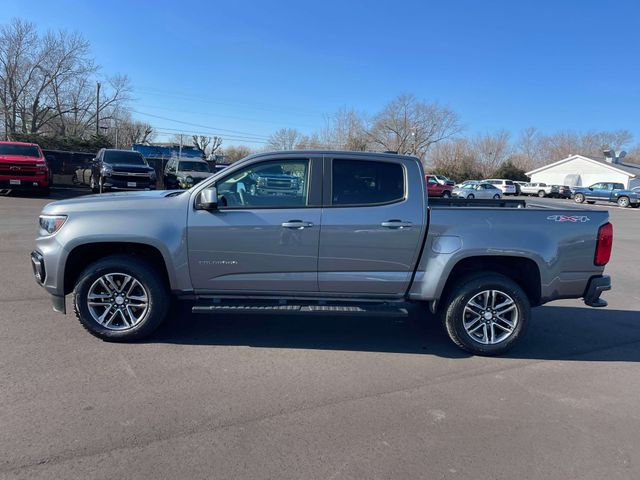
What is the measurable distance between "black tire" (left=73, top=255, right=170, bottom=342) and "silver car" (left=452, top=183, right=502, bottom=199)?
36196 millimetres

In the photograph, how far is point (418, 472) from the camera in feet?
9.34

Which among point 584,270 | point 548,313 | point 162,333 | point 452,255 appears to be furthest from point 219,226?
point 548,313

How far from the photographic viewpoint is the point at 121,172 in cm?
1761

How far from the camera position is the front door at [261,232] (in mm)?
4473

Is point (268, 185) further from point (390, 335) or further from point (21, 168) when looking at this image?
point (21, 168)

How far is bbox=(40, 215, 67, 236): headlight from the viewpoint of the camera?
4.53m

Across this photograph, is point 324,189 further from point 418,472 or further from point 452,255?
point 418,472

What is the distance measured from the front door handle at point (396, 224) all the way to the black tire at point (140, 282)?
7.35 ft

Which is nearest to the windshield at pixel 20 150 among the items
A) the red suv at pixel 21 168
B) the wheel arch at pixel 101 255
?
the red suv at pixel 21 168

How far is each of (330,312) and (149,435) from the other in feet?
6.41

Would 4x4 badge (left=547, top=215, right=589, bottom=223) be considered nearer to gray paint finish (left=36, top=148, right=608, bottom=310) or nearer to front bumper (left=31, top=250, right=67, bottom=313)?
gray paint finish (left=36, top=148, right=608, bottom=310)

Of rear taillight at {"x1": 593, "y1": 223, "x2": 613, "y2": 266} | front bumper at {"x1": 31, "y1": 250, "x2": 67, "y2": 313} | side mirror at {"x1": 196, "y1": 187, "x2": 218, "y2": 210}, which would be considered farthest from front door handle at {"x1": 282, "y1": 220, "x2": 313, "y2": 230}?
rear taillight at {"x1": 593, "y1": 223, "x2": 613, "y2": 266}

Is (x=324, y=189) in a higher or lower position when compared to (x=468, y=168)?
lower

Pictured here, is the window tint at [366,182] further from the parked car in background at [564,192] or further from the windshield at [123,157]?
the parked car in background at [564,192]
